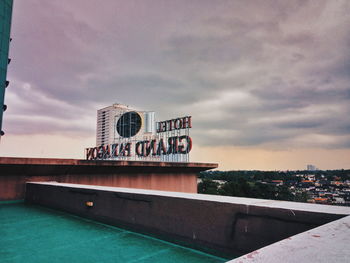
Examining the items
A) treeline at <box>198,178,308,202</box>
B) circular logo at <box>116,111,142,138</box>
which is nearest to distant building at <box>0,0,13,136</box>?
circular logo at <box>116,111,142,138</box>

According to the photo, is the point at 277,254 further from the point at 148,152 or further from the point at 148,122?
the point at 148,122

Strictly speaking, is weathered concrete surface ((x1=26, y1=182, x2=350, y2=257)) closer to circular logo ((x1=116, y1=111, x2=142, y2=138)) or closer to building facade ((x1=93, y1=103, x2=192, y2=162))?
building facade ((x1=93, y1=103, x2=192, y2=162))

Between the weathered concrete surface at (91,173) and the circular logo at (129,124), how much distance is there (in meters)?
28.5

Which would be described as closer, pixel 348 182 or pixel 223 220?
pixel 223 220

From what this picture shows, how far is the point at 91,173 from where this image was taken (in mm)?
11430

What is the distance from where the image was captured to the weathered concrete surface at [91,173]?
30.0 feet

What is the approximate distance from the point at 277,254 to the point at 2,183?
10316 millimetres

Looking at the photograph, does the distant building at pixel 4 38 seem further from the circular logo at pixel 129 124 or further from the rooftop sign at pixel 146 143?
the circular logo at pixel 129 124

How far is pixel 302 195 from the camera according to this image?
13200cm

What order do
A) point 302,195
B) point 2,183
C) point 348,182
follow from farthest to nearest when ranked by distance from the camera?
1. point 348,182
2. point 302,195
3. point 2,183

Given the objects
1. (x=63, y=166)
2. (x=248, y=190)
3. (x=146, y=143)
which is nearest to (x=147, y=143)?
(x=146, y=143)

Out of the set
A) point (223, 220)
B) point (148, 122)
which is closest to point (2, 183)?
point (223, 220)

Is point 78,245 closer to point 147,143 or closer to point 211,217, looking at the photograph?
point 211,217

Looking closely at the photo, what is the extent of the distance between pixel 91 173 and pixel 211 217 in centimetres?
881
